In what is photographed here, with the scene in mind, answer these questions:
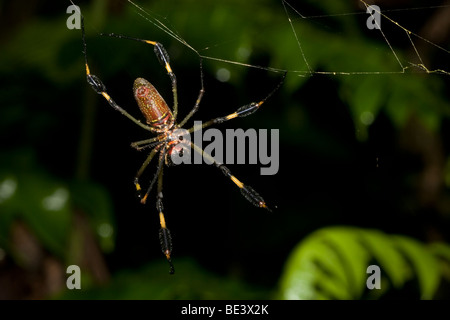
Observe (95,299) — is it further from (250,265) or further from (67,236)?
(250,265)

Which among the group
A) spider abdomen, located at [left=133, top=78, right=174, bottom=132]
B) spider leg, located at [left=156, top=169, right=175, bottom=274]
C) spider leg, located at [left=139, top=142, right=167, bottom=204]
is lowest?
spider leg, located at [left=156, top=169, right=175, bottom=274]

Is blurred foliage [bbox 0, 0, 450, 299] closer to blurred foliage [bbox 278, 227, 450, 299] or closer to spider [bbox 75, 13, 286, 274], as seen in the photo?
blurred foliage [bbox 278, 227, 450, 299]

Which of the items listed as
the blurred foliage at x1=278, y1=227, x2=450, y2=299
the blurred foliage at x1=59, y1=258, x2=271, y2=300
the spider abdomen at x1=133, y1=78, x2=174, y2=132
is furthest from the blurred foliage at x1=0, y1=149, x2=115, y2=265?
the blurred foliage at x1=278, y1=227, x2=450, y2=299

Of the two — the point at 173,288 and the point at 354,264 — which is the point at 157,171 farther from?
the point at 354,264

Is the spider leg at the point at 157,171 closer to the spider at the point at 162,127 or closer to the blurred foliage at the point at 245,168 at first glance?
the spider at the point at 162,127

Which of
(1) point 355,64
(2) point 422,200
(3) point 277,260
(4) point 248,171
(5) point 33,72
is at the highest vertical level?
(5) point 33,72

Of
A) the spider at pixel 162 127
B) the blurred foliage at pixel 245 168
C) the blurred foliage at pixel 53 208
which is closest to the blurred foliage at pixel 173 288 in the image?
the blurred foliage at pixel 245 168

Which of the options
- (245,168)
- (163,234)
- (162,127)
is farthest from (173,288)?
(245,168)

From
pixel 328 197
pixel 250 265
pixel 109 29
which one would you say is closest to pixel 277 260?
pixel 250 265

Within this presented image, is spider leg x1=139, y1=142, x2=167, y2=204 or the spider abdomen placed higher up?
the spider abdomen
